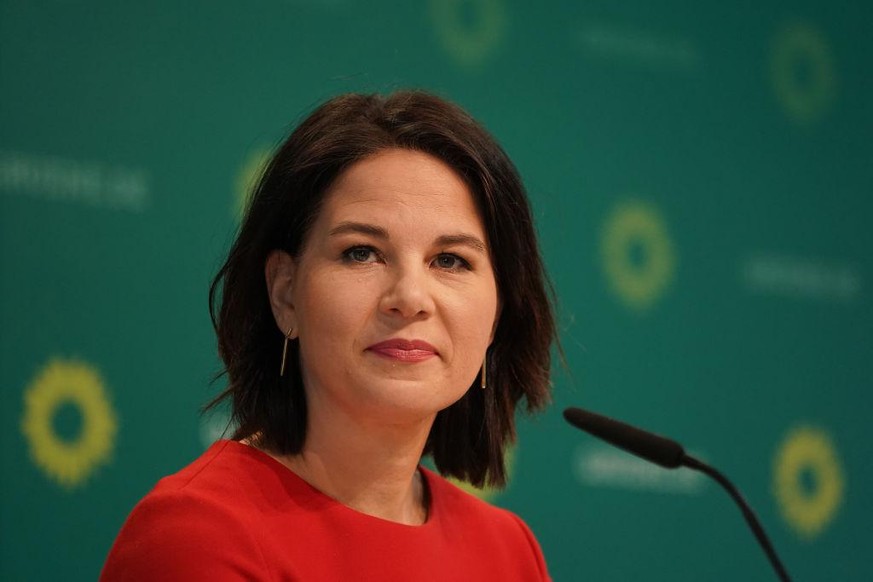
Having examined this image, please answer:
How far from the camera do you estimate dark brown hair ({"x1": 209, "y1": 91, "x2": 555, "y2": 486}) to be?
1.76m

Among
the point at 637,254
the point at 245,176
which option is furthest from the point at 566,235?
the point at 245,176

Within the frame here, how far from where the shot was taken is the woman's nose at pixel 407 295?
62.8 inches

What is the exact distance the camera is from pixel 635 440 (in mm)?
1387

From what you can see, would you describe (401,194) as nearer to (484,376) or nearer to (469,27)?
(484,376)

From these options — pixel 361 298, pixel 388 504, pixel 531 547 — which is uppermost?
pixel 361 298

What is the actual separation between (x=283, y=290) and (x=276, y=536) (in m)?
0.41

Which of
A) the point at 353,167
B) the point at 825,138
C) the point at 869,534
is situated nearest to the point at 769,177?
the point at 825,138

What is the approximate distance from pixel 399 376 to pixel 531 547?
0.58 metres

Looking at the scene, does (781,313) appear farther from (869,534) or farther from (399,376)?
(399,376)

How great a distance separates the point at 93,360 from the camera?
2262 mm

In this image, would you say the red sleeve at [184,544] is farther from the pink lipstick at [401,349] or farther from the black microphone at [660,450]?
the black microphone at [660,450]

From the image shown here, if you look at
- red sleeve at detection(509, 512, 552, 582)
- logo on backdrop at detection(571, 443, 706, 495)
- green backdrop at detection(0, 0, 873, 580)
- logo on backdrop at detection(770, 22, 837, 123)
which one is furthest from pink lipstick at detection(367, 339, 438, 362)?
logo on backdrop at detection(770, 22, 837, 123)

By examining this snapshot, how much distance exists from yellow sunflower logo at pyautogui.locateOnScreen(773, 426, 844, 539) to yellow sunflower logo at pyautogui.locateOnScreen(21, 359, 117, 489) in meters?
1.82

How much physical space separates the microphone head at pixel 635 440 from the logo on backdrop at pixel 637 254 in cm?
151
